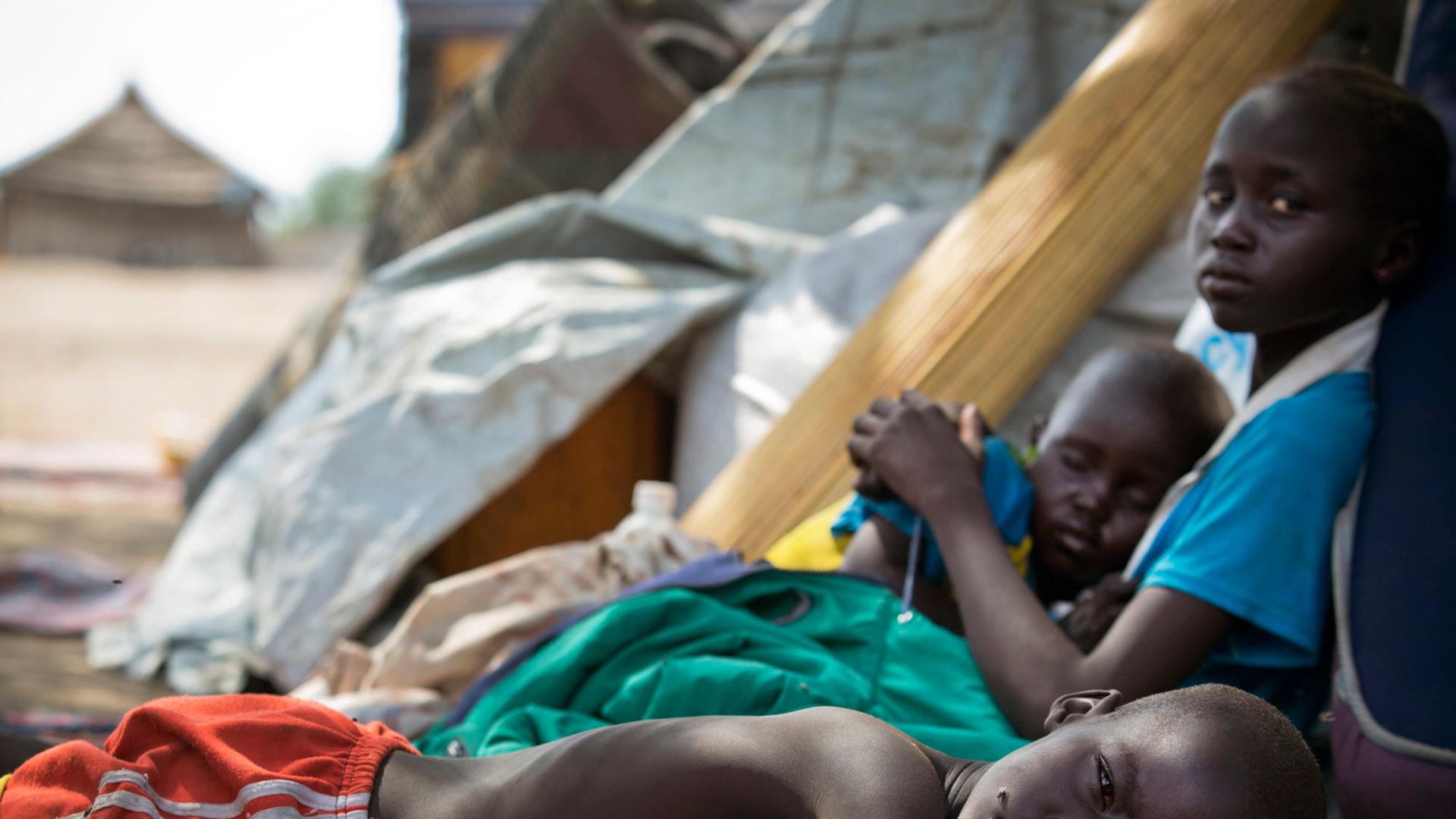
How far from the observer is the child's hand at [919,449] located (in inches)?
63.9

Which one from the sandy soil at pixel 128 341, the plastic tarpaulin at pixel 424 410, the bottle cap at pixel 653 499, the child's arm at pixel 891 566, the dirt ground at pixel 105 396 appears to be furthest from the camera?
the sandy soil at pixel 128 341

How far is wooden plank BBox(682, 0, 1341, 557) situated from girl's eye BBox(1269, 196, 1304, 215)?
30.8 inches

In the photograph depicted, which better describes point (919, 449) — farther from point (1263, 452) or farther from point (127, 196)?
point (127, 196)

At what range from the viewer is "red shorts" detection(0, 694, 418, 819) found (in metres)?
1.10

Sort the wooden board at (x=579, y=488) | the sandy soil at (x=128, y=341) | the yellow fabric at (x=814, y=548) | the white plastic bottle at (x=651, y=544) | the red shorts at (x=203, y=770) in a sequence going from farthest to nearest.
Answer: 1. the sandy soil at (x=128, y=341)
2. the wooden board at (x=579, y=488)
3. the white plastic bottle at (x=651, y=544)
4. the yellow fabric at (x=814, y=548)
5. the red shorts at (x=203, y=770)

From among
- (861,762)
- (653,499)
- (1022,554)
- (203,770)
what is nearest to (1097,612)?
(1022,554)

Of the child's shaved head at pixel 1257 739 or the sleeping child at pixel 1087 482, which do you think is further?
the sleeping child at pixel 1087 482

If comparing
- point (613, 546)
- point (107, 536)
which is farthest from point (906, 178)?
point (107, 536)

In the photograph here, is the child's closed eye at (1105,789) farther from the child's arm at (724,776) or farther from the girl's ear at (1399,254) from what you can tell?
the girl's ear at (1399,254)

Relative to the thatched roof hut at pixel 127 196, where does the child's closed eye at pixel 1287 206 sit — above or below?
above

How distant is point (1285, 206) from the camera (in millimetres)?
1549

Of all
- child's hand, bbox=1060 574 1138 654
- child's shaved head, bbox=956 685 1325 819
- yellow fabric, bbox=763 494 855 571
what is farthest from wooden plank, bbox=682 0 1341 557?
child's shaved head, bbox=956 685 1325 819

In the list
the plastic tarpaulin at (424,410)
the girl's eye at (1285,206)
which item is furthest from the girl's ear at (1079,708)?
the plastic tarpaulin at (424,410)

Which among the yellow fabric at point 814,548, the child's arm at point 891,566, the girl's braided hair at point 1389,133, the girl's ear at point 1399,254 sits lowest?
the yellow fabric at point 814,548
